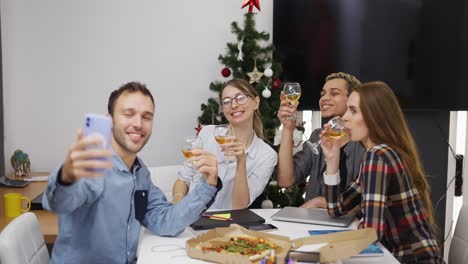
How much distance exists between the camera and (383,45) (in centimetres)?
394

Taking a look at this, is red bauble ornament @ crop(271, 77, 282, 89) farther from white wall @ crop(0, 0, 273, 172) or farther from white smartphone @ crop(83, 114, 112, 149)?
white smartphone @ crop(83, 114, 112, 149)

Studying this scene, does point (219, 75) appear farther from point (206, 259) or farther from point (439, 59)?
point (206, 259)

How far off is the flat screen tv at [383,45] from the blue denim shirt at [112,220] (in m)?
2.43

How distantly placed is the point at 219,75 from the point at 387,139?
2.52m

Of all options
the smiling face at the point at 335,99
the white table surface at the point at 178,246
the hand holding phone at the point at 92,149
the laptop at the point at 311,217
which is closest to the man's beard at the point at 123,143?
the white table surface at the point at 178,246

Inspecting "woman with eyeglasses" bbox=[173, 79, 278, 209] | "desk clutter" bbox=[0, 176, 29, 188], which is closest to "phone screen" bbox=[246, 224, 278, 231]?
"woman with eyeglasses" bbox=[173, 79, 278, 209]

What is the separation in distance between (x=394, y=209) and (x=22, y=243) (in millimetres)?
1393

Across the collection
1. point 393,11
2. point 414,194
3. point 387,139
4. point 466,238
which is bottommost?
point 466,238

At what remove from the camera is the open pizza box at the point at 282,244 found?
1.54 m

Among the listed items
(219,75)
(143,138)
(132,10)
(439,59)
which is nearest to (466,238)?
(143,138)

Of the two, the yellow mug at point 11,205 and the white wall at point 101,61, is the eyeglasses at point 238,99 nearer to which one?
the yellow mug at point 11,205

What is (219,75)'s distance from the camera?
439 centimetres

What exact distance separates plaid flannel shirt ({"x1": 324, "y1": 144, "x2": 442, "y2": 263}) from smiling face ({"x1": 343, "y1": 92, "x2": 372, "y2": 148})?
0.65 ft

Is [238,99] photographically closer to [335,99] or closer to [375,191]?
[335,99]
